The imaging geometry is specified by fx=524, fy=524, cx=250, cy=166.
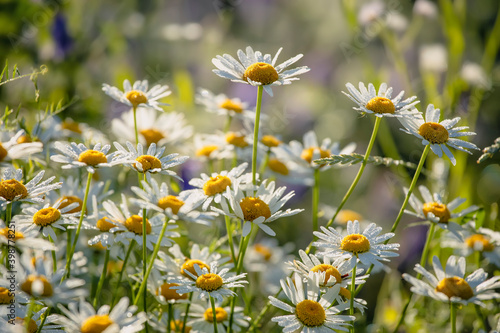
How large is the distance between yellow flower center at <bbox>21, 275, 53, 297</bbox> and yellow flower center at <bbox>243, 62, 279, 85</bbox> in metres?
0.37

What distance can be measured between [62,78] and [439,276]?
3.82ft

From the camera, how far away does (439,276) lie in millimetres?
694

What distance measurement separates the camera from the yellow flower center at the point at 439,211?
80 centimetres

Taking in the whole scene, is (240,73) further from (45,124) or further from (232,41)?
(232,41)

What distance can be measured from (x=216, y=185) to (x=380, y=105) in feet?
0.82

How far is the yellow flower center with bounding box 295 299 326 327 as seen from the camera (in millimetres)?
622

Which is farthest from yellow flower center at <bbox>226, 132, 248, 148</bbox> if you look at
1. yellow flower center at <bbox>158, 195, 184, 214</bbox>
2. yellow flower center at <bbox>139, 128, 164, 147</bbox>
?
yellow flower center at <bbox>158, 195, 184, 214</bbox>

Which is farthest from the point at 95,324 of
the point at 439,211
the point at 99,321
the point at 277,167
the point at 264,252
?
the point at 264,252

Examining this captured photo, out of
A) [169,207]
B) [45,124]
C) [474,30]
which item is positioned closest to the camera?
[169,207]

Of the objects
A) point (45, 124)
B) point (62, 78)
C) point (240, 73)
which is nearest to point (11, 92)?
point (62, 78)

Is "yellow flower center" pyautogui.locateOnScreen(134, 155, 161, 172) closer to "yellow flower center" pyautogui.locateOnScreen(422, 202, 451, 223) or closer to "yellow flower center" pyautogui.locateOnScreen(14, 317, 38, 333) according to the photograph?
"yellow flower center" pyautogui.locateOnScreen(14, 317, 38, 333)

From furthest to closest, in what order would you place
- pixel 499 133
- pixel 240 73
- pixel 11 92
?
pixel 499 133 < pixel 11 92 < pixel 240 73

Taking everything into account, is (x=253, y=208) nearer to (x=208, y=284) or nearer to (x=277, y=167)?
(x=208, y=284)

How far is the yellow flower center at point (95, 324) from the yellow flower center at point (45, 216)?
18cm
